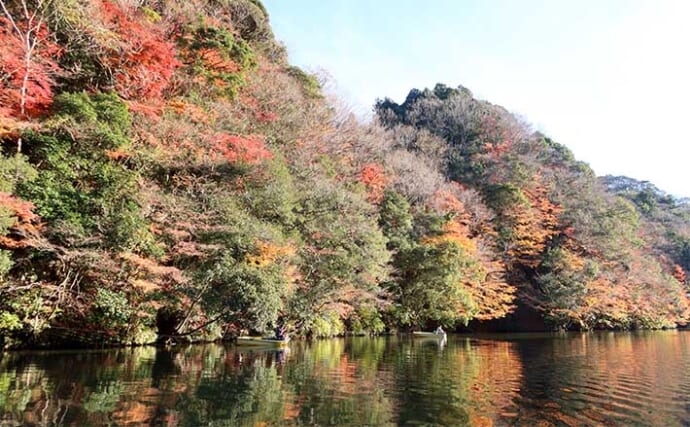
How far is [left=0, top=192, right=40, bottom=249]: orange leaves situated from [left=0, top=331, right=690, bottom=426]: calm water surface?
9.44ft

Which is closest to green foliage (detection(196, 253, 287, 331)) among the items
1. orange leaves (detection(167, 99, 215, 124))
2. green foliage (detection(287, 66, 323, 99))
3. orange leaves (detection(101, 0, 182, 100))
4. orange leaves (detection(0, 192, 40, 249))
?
orange leaves (detection(0, 192, 40, 249))

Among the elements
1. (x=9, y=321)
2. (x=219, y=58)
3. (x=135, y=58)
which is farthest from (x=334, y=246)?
(x=9, y=321)

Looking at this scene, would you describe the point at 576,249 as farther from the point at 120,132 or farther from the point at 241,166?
the point at 120,132

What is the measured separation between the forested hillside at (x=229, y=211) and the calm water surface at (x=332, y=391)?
254 centimetres

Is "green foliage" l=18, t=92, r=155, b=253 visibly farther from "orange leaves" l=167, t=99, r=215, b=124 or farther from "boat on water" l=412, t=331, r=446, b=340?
"boat on water" l=412, t=331, r=446, b=340

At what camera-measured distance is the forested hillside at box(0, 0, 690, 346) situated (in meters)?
13.6

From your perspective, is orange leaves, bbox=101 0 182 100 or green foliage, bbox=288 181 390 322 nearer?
orange leaves, bbox=101 0 182 100

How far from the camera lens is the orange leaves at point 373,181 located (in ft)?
89.9

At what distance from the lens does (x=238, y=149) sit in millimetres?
18500

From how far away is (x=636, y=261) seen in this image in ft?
118

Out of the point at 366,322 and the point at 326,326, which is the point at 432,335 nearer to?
the point at 366,322

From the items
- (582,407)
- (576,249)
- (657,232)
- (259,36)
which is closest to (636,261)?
(576,249)

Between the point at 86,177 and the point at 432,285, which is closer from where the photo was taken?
the point at 86,177

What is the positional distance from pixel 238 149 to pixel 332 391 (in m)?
12.2
